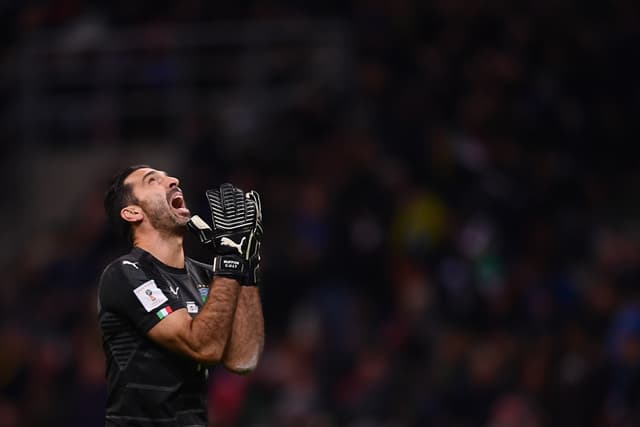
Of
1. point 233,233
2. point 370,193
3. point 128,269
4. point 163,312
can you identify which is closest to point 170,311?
point 163,312

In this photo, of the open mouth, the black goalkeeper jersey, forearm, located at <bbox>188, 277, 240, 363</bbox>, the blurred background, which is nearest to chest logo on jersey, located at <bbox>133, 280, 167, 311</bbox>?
the black goalkeeper jersey

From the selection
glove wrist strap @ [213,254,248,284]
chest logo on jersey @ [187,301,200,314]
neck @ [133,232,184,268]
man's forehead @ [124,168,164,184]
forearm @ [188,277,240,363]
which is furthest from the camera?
man's forehead @ [124,168,164,184]

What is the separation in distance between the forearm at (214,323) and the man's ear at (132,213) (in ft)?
1.67

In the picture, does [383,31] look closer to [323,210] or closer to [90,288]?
[323,210]

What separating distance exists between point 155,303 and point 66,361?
6.54 meters

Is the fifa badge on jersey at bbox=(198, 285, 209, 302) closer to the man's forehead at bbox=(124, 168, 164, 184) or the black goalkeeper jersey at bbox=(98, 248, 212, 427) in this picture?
the black goalkeeper jersey at bbox=(98, 248, 212, 427)

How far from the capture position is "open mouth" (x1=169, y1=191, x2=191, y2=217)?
513 cm

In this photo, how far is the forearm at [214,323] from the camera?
4.68 metres

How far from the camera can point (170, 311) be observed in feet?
15.6

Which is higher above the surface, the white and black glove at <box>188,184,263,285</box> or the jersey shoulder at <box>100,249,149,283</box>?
the white and black glove at <box>188,184,263,285</box>

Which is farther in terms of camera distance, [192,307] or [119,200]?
[119,200]

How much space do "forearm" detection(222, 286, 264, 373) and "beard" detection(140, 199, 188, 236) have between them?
1.25 feet

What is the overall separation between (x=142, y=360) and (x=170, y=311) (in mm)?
224

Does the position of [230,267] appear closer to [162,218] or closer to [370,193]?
[162,218]
